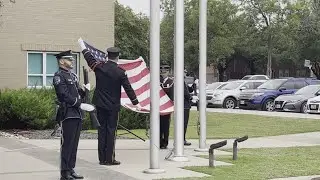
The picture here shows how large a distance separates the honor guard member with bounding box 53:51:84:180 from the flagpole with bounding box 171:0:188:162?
8.61 ft

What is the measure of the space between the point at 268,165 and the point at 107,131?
10.1ft

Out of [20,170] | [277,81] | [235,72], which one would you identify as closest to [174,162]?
[20,170]

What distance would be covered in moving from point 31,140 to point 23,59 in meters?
7.11

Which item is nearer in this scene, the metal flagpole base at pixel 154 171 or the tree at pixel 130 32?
the metal flagpole base at pixel 154 171

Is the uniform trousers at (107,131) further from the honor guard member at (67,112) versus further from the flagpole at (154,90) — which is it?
the honor guard member at (67,112)

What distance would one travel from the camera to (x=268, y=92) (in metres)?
29.7

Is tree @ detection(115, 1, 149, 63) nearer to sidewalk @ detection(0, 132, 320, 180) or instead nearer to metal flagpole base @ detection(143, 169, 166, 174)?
sidewalk @ detection(0, 132, 320, 180)

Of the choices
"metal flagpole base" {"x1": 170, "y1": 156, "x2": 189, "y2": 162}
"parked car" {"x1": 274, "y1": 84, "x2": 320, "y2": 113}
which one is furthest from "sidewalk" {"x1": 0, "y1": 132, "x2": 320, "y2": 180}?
"parked car" {"x1": 274, "y1": 84, "x2": 320, "y2": 113}

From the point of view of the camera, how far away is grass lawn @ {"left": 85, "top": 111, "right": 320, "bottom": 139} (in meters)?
17.4

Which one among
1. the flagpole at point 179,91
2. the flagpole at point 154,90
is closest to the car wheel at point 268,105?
the flagpole at point 179,91

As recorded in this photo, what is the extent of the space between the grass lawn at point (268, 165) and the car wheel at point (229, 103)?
748 inches

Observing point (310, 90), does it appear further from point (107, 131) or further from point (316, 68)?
point (316, 68)

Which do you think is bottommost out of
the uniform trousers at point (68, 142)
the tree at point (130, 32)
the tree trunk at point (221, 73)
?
the uniform trousers at point (68, 142)

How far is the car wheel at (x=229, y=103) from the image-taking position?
106 ft
